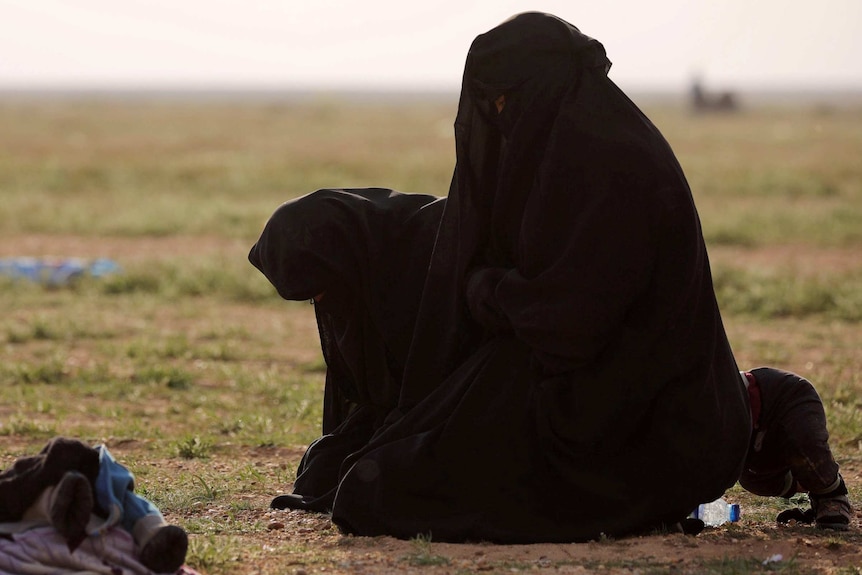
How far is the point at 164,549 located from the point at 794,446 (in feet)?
6.84

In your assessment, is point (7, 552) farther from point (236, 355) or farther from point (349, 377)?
point (236, 355)

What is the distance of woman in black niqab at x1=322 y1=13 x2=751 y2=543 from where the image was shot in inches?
157

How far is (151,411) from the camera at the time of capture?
6.98 meters

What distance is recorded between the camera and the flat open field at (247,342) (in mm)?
4031

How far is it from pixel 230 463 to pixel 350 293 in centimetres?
147

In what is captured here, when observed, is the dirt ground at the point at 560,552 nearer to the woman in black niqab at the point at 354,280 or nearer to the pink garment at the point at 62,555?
the woman in black niqab at the point at 354,280

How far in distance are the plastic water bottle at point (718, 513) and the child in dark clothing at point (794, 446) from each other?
185 mm

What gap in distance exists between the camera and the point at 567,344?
3979 mm

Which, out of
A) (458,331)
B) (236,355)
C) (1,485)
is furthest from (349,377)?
(236,355)

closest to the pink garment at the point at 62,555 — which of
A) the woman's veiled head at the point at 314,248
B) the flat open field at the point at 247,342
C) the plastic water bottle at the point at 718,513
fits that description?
the flat open field at the point at 247,342

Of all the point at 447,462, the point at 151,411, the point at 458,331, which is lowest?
the point at 151,411

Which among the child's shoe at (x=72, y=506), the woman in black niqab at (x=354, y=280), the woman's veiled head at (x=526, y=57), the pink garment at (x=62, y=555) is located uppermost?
the woman's veiled head at (x=526, y=57)

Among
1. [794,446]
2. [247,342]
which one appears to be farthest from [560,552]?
[247,342]

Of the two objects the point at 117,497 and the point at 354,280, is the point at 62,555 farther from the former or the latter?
the point at 354,280
